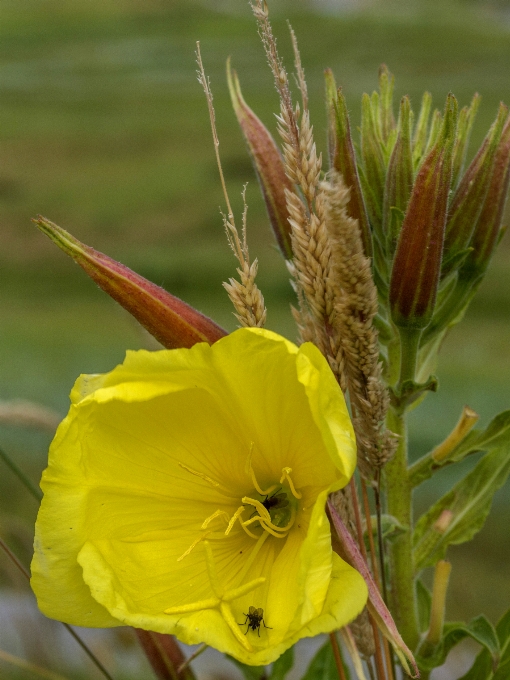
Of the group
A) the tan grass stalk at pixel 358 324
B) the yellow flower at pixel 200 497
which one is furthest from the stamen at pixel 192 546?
the tan grass stalk at pixel 358 324

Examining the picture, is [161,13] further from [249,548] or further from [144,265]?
[249,548]

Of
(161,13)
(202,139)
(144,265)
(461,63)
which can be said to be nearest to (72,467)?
(144,265)

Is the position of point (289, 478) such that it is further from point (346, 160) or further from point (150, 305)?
point (346, 160)

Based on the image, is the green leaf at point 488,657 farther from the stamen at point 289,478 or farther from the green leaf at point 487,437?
the stamen at point 289,478

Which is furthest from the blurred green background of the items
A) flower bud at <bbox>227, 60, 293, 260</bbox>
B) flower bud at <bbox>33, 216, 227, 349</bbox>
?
flower bud at <bbox>33, 216, 227, 349</bbox>

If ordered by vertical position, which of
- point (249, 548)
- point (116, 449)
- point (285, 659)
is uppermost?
point (116, 449)
